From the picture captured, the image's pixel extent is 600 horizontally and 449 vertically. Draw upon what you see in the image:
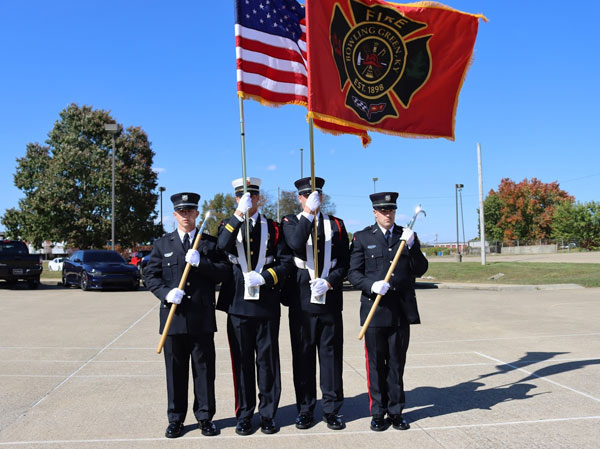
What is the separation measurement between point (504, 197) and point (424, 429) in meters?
85.9

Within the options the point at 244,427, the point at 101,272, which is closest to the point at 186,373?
the point at 244,427

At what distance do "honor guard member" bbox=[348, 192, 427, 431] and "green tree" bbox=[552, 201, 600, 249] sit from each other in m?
76.1

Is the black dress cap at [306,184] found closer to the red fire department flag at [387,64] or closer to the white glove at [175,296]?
the red fire department flag at [387,64]

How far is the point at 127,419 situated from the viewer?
4.87 meters

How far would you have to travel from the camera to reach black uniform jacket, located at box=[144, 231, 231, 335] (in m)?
4.61

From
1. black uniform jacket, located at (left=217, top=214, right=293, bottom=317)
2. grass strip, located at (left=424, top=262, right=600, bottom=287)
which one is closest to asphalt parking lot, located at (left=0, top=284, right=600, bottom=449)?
black uniform jacket, located at (left=217, top=214, right=293, bottom=317)

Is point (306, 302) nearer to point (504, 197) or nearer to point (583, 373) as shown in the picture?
point (583, 373)

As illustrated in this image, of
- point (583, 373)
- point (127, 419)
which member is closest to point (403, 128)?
point (583, 373)

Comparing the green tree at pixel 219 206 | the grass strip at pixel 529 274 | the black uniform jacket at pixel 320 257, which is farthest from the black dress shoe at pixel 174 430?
the green tree at pixel 219 206

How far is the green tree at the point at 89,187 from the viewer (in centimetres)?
3569

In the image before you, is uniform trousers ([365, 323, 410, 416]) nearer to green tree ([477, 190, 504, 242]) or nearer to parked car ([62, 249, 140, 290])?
parked car ([62, 249, 140, 290])

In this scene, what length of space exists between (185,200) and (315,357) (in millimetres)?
1812

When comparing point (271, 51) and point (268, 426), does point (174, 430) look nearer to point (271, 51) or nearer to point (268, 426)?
point (268, 426)

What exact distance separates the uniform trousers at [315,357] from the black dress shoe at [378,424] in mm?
329
